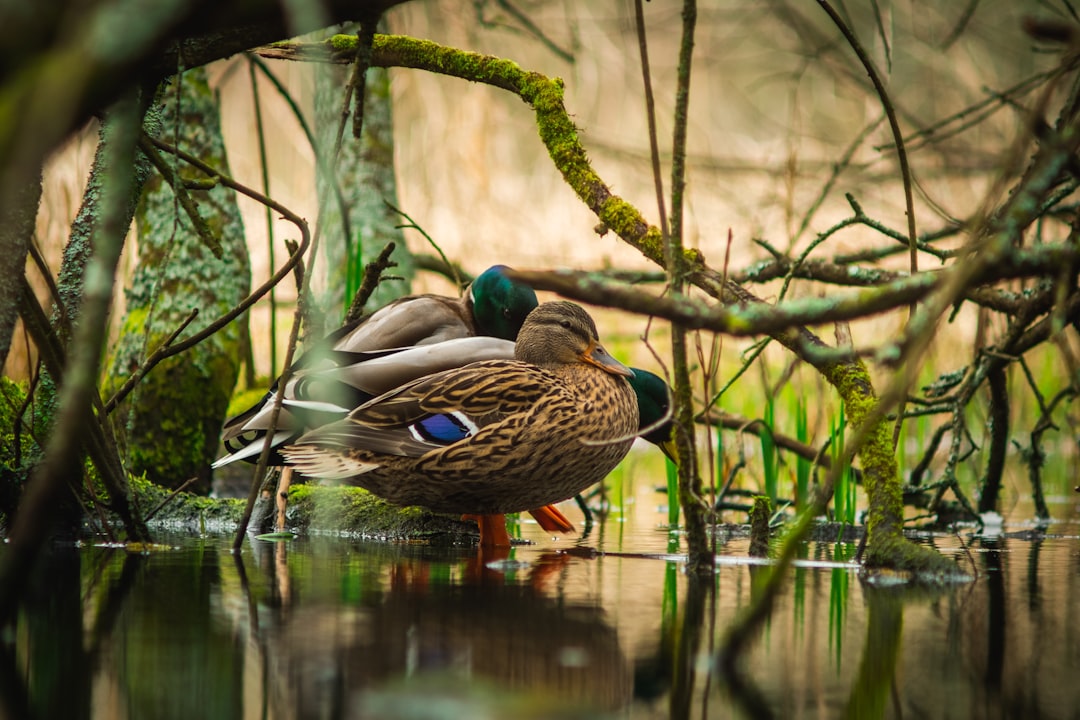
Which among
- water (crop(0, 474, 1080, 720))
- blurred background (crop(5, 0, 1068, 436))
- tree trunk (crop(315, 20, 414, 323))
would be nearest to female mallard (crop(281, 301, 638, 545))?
water (crop(0, 474, 1080, 720))

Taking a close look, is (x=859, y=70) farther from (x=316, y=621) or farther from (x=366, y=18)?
(x=316, y=621)

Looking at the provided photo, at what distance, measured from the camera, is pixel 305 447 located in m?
3.66

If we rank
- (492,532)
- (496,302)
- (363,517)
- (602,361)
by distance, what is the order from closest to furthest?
(492,532) → (602,361) → (363,517) → (496,302)

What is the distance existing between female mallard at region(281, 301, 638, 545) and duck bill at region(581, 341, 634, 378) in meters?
0.18

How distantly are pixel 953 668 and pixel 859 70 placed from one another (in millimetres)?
5106

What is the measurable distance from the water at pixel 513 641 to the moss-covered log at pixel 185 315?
212 centimetres

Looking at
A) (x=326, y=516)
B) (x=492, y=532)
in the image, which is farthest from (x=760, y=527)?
(x=326, y=516)

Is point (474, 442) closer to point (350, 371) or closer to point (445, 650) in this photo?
point (350, 371)

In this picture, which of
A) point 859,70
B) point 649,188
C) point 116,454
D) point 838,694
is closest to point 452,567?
point 116,454

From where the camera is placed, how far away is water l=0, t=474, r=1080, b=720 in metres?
1.55

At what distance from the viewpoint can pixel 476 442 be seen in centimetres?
358

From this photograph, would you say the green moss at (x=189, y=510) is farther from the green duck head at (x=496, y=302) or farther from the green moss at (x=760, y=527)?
the green moss at (x=760, y=527)

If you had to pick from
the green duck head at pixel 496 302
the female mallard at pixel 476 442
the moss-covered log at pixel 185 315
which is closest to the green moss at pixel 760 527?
the female mallard at pixel 476 442

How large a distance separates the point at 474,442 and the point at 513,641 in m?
1.64
